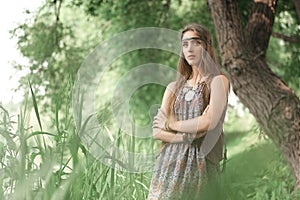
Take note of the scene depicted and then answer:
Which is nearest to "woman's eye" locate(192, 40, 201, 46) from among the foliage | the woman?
the woman

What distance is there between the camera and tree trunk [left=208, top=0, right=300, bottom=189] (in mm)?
3967

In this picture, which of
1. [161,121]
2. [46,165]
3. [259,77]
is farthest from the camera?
[259,77]

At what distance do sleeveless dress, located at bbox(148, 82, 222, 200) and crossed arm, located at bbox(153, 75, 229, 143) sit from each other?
0.14 ft

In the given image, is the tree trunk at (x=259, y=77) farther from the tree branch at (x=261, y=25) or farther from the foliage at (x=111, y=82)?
the foliage at (x=111, y=82)

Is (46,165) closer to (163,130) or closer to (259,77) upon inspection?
(163,130)

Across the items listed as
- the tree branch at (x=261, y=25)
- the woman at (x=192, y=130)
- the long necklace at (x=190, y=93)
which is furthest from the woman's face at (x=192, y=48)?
the tree branch at (x=261, y=25)

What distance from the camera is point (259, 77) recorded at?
13.7 ft

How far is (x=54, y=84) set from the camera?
712 centimetres

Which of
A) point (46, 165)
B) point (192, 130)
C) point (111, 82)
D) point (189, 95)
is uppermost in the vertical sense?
point (111, 82)

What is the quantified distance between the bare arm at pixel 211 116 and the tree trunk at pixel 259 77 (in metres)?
1.95

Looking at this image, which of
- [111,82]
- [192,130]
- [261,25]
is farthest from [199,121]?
[111,82]

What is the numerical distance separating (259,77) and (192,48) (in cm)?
204

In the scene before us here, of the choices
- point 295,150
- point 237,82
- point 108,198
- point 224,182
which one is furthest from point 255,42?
point 224,182

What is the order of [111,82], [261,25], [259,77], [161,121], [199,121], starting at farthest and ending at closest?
1. [111,82]
2. [261,25]
3. [259,77]
4. [161,121]
5. [199,121]
